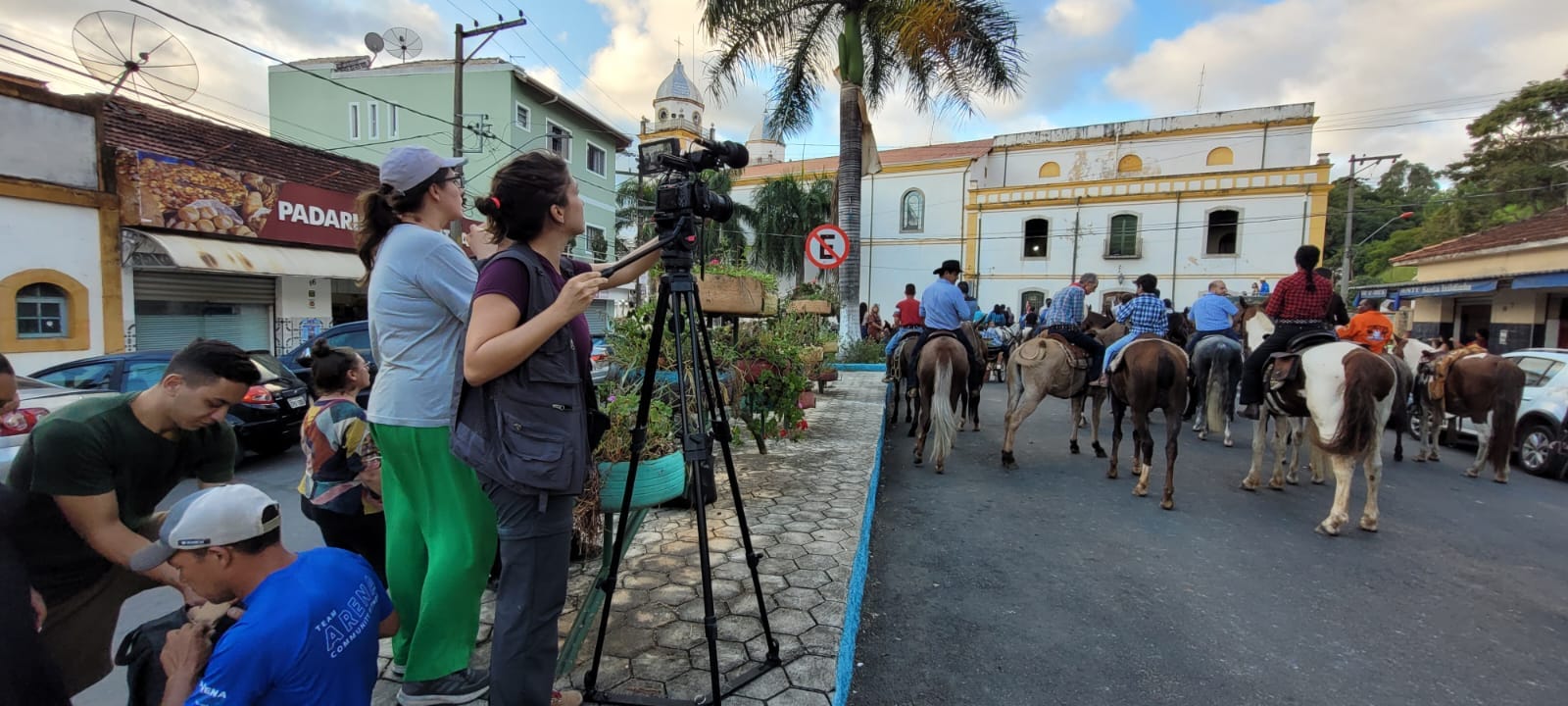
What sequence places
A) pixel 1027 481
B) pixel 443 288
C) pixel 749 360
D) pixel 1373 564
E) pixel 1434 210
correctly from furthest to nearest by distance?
pixel 1434 210
pixel 1027 481
pixel 749 360
pixel 1373 564
pixel 443 288

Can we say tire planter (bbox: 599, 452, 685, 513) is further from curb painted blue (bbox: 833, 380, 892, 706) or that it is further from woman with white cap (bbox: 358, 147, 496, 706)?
curb painted blue (bbox: 833, 380, 892, 706)

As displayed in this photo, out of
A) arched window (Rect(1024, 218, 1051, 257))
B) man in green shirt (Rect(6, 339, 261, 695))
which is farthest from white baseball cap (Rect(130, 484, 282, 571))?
arched window (Rect(1024, 218, 1051, 257))

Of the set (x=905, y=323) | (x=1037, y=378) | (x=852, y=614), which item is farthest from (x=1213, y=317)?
(x=852, y=614)

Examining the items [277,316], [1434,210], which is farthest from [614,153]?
[1434,210]

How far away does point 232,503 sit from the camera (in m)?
1.48

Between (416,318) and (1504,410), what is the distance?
31.4 ft

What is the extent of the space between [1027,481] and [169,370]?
5888 millimetres

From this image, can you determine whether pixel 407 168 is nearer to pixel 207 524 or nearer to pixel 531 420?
pixel 531 420

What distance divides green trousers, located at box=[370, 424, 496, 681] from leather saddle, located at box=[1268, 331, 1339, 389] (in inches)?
242

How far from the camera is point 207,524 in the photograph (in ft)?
4.77

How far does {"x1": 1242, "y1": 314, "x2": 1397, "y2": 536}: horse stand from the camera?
15.6 feet

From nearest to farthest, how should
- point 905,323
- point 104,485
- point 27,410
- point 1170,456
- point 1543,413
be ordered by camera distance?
point 104,485, point 27,410, point 1170,456, point 1543,413, point 905,323

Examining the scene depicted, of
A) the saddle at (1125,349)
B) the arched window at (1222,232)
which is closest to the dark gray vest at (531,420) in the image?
the saddle at (1125,349)

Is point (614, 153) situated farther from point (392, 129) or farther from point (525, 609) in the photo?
point (525, 609)
